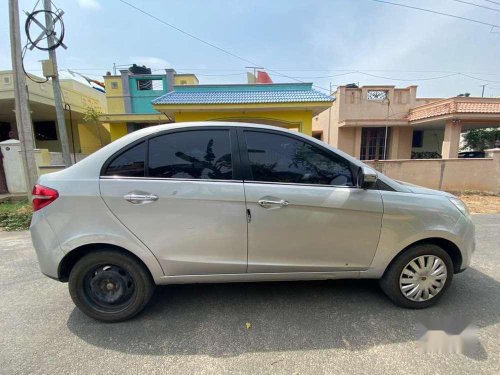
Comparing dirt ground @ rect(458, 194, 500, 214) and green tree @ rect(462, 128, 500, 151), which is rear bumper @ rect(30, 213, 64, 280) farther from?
green tree @ rect(462, 128, 500, 151)

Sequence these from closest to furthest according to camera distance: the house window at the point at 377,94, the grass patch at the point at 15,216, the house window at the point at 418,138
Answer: the grass patch at the point at 15,216
the house window at the point at 377,94
the house window at the point at 418,138

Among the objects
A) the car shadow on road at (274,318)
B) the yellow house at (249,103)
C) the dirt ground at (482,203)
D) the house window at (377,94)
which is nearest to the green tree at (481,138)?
the house window at (377,94)

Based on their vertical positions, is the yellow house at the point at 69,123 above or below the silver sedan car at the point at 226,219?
above

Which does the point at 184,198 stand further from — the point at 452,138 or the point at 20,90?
the point at 452,138

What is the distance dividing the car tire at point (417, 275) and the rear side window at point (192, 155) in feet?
5.86

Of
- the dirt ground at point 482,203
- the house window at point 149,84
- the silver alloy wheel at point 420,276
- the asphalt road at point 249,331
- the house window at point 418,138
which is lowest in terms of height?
the dirt ground at point 482,203

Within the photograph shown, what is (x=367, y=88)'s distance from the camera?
565 inches

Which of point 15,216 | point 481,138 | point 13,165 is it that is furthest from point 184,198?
point 481,138

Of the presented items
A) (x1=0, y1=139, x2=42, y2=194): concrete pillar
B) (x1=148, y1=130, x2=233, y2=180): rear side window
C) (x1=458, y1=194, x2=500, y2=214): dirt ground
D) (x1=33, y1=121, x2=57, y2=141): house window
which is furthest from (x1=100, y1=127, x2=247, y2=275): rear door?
(x1=33, y1=121, x2=57, y2=141): house window

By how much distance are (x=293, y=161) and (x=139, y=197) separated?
136 centimetres

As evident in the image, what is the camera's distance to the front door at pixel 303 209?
7.32 feet

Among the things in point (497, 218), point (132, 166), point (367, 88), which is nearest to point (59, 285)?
point (132, 166)

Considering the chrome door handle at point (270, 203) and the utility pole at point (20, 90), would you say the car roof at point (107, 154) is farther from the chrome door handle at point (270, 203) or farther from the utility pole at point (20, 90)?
the utility pole at point (20, 90)

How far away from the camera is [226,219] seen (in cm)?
221
